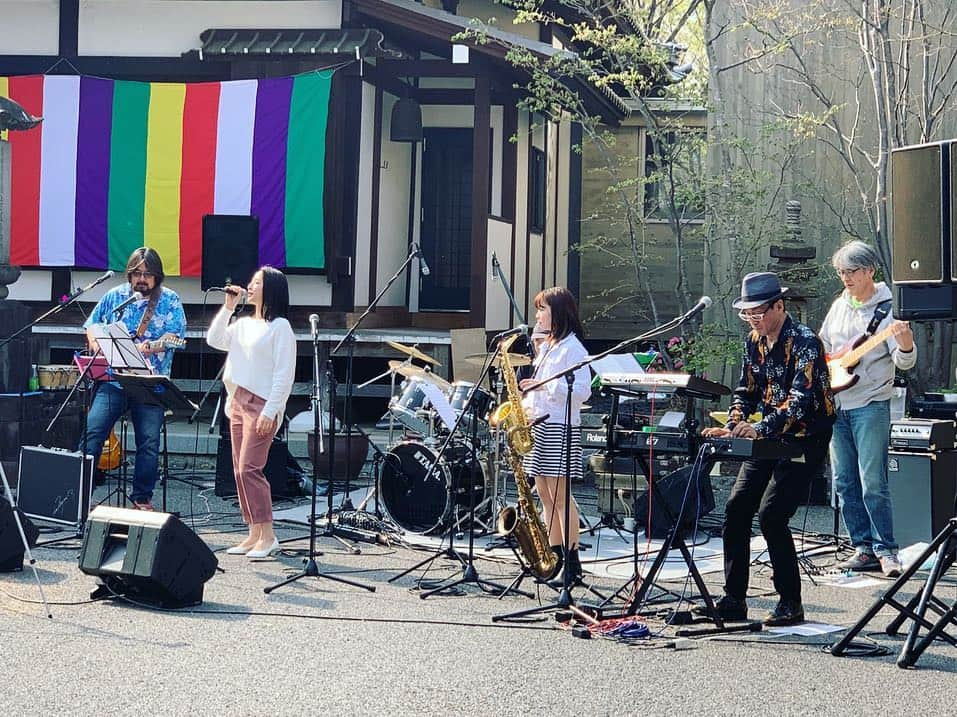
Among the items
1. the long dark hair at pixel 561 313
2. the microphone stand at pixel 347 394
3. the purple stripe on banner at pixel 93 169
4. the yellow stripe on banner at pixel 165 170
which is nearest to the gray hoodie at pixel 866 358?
the long dark hair at pixel 561 313

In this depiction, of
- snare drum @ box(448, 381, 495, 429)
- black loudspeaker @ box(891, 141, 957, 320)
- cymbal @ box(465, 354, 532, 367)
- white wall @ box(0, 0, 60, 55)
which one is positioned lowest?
snare drum @ box(448, 381, 495, 429)

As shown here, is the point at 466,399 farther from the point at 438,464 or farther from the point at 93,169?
the point at 93,169

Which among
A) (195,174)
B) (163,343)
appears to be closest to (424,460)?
(163,343)

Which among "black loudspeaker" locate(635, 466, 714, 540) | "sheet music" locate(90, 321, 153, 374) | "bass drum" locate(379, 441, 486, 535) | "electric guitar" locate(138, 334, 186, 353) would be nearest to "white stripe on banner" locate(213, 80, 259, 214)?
"electric guitar" locate(138, 334, 186, 353)

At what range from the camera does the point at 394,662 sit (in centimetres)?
598

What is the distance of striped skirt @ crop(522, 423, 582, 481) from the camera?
7496 mm

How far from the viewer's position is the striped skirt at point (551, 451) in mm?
7496

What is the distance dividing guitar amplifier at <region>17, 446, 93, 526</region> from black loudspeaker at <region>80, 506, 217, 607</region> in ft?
5.78

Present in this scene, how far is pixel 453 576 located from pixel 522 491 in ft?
2.39

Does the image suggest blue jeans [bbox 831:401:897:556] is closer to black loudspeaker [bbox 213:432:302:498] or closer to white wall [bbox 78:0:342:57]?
black loudspeaker [bbox 213:432:302:498]

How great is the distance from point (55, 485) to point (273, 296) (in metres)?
2.10

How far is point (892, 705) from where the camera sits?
Answer: 5.41 meters

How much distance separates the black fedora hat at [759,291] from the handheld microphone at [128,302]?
467 cm

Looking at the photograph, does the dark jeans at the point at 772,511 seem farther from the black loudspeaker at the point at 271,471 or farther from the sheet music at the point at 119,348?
the black loudspeaker at the point at 271,471
